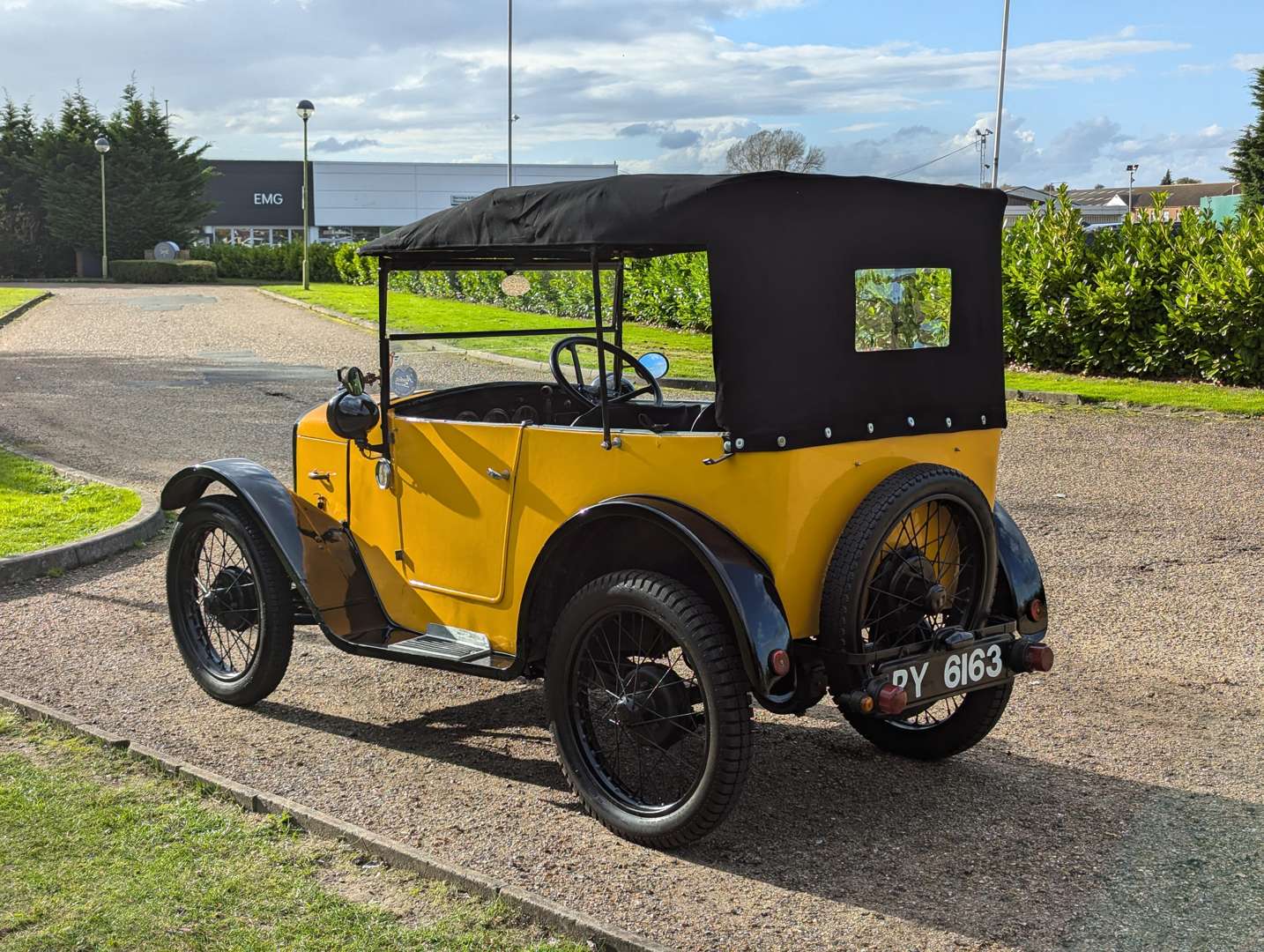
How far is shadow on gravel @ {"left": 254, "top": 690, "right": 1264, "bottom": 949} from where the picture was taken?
3389 mm

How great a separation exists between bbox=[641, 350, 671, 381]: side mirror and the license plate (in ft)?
5.30

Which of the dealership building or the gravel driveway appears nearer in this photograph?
the gravel driveway

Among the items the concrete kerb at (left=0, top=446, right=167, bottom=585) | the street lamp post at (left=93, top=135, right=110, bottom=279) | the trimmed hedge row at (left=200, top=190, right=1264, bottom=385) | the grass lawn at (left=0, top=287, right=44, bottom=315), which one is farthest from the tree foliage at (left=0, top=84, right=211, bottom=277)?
the concrete kerb at (left=0, top=446, right=167, bottom=585)

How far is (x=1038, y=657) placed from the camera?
405 cm

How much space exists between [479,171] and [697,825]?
68.7 meters

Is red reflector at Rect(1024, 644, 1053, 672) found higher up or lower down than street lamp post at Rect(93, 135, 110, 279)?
lower down

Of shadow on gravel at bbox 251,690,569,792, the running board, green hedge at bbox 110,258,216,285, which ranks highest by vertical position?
green hedge at bbox 110,258,216,285

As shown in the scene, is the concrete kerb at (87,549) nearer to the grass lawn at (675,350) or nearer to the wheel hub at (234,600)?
the grass lawn at (675,350)

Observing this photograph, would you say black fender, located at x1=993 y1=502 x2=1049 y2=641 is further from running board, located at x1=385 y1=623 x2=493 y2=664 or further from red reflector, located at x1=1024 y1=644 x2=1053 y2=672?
running board, located at x1=385 y1=623 x2=493 y2=664

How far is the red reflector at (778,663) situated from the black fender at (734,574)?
1 cm

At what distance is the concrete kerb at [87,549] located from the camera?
694cm

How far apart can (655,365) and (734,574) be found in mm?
→ 1531

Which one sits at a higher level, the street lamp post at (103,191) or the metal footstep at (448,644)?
the street lamp post at (103,191)

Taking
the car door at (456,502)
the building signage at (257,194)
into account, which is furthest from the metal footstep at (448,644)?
the building signage at (257,194)
